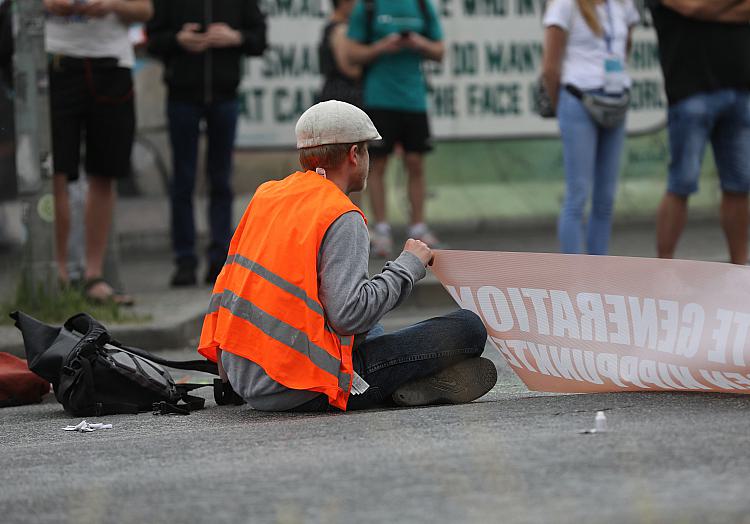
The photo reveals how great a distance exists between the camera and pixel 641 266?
16.9 feet

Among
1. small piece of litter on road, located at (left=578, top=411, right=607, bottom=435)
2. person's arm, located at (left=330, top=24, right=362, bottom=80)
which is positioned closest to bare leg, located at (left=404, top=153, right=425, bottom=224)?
person's arm, located at (left=330, top=24, right=362, bottom=80)

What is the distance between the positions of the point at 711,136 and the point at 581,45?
828mm

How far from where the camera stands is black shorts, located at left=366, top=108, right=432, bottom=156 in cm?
981

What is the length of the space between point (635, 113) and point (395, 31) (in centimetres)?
323

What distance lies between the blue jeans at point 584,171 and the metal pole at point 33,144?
104 inches

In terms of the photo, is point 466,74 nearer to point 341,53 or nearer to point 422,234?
point 341,53

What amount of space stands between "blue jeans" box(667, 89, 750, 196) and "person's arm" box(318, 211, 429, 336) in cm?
336

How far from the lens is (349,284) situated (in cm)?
500

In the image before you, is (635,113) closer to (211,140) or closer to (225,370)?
(211,140)

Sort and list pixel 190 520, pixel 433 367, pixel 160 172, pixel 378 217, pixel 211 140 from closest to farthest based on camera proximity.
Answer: pixel 190 520 → pixel 433 367 → pixel 211 140 → pixel 378 217 → pixel 160 172

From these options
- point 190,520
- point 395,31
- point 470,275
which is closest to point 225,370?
point 470,275

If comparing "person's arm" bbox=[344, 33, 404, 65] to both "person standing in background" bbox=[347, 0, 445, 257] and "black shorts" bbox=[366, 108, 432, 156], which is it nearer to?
"person standing in background" bbox=[347, 0, 445, 257]

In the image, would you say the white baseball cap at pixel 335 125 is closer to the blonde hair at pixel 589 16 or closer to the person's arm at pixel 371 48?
the blonde hair at pixel 589 16

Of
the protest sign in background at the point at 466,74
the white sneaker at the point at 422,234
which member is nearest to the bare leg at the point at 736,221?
the white sneaker at the point at 422,234
